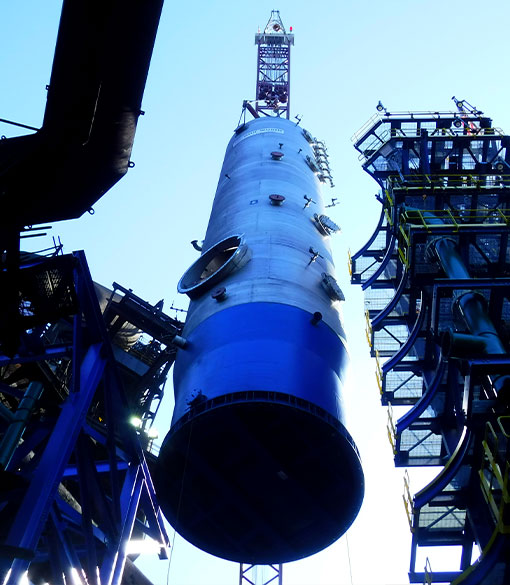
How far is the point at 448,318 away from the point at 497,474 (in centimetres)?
710

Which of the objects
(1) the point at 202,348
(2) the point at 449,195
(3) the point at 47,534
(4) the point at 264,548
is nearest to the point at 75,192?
(1) the point at 202,348

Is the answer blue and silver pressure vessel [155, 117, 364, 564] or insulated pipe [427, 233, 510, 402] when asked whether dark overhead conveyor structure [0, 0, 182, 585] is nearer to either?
blue and silver pressure vessel [155, 117, 364, 564]

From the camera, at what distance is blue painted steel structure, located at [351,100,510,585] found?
16.5m

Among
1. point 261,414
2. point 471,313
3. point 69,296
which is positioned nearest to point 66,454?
point 69,296

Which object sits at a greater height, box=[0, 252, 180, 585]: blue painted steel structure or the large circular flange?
the large circular flange

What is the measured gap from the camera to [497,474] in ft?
47.1

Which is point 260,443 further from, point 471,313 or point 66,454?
point 471,313

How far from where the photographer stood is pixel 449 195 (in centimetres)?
2486

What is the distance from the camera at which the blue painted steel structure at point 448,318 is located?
16.5m

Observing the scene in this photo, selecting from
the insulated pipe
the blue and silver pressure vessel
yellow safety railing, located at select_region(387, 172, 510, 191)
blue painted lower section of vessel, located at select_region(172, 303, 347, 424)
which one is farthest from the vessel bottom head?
yellow safety railing, located at select_region(387, 172, 510, 191)

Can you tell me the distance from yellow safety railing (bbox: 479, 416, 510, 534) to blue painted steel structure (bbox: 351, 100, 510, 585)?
35mm

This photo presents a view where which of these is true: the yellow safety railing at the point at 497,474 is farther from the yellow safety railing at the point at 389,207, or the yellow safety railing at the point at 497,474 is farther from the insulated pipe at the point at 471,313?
the yellow safety railing at the point at 389,207

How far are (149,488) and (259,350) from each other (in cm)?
567

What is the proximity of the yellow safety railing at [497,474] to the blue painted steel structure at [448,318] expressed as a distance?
3 centimetres
